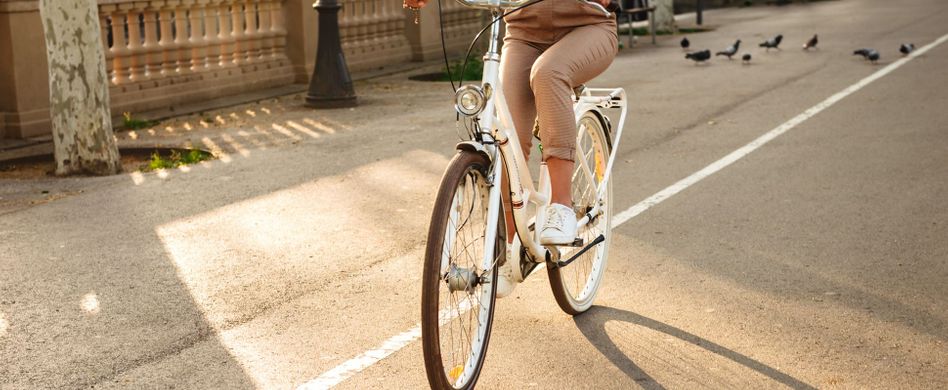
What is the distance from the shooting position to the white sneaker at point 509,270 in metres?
4.94

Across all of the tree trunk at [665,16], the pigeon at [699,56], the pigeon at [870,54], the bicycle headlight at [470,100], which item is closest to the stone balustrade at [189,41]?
the pigeon at [699,56]

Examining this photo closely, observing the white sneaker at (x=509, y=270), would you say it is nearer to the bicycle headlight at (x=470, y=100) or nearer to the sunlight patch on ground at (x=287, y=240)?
the bicycle headlight at (x=470, y=100)

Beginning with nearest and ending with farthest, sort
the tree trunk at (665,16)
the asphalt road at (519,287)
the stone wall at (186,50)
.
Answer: the asphalt road at (519,287)
the stone wall at (186,50)
the tree trunk at (665,16)

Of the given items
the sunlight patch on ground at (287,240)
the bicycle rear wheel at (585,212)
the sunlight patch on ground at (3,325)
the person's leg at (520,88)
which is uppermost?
the person's leg at (520,88)

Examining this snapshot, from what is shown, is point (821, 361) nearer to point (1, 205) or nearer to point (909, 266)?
point (909, 266)

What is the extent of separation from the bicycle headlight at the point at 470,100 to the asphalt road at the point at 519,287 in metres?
1.06

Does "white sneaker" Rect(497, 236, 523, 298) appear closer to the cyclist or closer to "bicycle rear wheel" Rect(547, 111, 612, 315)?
the cyclist

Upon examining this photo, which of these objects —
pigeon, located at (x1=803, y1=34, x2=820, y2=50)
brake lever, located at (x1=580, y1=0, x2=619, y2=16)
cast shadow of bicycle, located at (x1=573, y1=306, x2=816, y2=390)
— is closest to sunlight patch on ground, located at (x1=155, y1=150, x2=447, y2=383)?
cast shadow of bicycle, located at (x1=573, y1=306, x2=816, y2=390)

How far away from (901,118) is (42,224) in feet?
25.3

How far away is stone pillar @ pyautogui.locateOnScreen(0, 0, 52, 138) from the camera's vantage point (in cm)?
1194

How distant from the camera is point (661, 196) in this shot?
870 cm

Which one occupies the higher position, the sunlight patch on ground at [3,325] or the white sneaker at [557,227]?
the white sneaker at [557,227]

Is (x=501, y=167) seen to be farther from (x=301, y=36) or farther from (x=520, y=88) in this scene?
(x=301, y=36)

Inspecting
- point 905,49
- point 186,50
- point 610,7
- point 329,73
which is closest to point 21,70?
point 186,50
